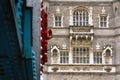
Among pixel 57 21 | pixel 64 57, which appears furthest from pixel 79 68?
pixel 57 21

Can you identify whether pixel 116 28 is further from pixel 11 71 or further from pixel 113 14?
pixel 11 71

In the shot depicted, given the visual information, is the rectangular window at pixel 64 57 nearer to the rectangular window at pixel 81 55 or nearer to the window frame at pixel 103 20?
the rectangular window at pixel 81 55

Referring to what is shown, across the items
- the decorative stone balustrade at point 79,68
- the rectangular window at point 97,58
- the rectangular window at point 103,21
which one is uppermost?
the rectangular window at point 103,21

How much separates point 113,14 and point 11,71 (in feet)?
144

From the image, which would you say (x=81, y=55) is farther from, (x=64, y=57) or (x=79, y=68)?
(x=64, y=57)

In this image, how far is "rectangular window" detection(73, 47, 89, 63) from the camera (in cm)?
4638

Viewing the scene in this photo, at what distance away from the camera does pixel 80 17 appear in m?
47.3

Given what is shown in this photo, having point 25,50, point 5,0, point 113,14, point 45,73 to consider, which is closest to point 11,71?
point 25,50

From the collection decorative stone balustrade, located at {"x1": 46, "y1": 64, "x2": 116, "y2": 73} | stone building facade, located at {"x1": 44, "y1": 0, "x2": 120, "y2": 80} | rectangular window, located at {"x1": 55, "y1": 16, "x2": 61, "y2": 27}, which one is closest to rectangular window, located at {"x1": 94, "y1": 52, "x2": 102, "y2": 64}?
stone building facade, located at {"x1": 44, "y1": 0, "x2": 120, "y2": 80}

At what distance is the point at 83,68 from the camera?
4550 cm

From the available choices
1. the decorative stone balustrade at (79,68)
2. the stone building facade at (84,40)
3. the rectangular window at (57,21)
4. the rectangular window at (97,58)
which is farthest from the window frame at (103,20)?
the decorative stone balustrade at (79,68)

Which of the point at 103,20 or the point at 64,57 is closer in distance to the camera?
the point at 64,57

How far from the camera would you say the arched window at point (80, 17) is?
47312mm

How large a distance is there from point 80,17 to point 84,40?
268 centimetres
